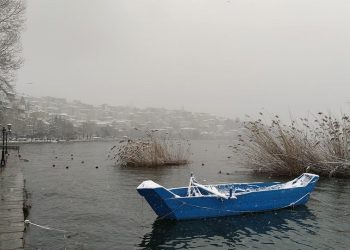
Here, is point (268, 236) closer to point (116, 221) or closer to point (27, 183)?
point (116, 221)

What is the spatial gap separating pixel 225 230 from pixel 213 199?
4.35ft

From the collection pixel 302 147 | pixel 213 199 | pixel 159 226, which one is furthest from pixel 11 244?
pixel 302 147

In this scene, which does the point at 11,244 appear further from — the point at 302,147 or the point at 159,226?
the point at 302,147

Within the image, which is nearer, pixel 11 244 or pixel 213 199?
pixel 11 244

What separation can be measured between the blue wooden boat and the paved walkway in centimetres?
380

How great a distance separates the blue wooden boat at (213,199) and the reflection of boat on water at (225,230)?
286 millimetres

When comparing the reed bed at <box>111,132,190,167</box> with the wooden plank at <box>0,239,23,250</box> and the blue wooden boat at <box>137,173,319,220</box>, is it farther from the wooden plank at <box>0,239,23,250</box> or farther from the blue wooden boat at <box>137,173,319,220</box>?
the wooden plank at <box>0,239,23,250</box>

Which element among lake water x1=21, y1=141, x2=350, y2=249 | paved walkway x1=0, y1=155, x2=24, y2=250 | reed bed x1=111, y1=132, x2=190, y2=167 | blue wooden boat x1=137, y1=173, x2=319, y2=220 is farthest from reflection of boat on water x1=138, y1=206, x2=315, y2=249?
reed bed x1=111, y1=132, x2=190, y2=167

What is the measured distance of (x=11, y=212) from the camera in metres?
10.1

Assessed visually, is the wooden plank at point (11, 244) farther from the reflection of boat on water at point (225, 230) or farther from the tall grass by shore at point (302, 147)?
the tall grass by shore at point (302, 147)

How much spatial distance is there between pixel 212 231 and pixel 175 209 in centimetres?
145

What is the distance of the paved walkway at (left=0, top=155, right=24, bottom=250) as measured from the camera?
768cm

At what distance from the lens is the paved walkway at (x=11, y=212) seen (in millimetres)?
7676

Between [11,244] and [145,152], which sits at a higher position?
[145,152]
